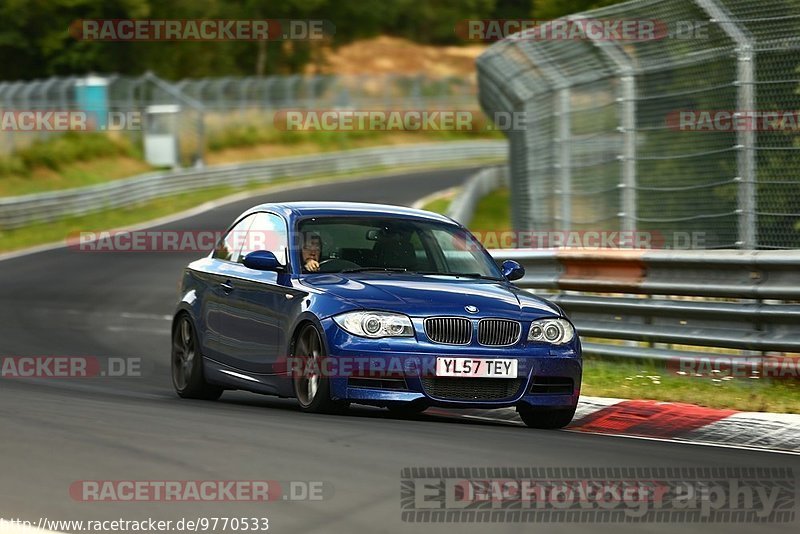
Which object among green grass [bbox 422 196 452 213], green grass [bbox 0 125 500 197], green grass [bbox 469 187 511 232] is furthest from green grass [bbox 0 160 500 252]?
green grass [bbox 469 187 511 232]

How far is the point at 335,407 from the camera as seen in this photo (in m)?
9.22

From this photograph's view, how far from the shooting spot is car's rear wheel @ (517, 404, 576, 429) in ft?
31.1

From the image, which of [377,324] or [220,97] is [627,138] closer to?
[377,324]

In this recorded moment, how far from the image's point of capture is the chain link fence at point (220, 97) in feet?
150

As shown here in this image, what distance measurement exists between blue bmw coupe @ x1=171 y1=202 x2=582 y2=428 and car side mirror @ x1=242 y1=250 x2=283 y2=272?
0.01m

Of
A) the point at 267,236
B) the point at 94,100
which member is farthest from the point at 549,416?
the point at 94,100

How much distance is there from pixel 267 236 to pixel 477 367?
2217 mm

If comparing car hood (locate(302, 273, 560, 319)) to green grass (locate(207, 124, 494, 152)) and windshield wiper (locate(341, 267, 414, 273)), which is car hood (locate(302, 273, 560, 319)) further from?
green grass (locate(207, 124, 494, 152))

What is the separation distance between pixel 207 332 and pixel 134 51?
6483cm

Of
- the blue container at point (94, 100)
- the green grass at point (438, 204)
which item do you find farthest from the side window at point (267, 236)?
the blue container at point (94, 100)

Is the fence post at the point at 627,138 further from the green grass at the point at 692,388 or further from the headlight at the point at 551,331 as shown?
the headlight at the point at 551,331

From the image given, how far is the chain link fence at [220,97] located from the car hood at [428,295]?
32538mm

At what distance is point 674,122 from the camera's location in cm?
1232

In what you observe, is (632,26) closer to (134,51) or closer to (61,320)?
(61,320)
